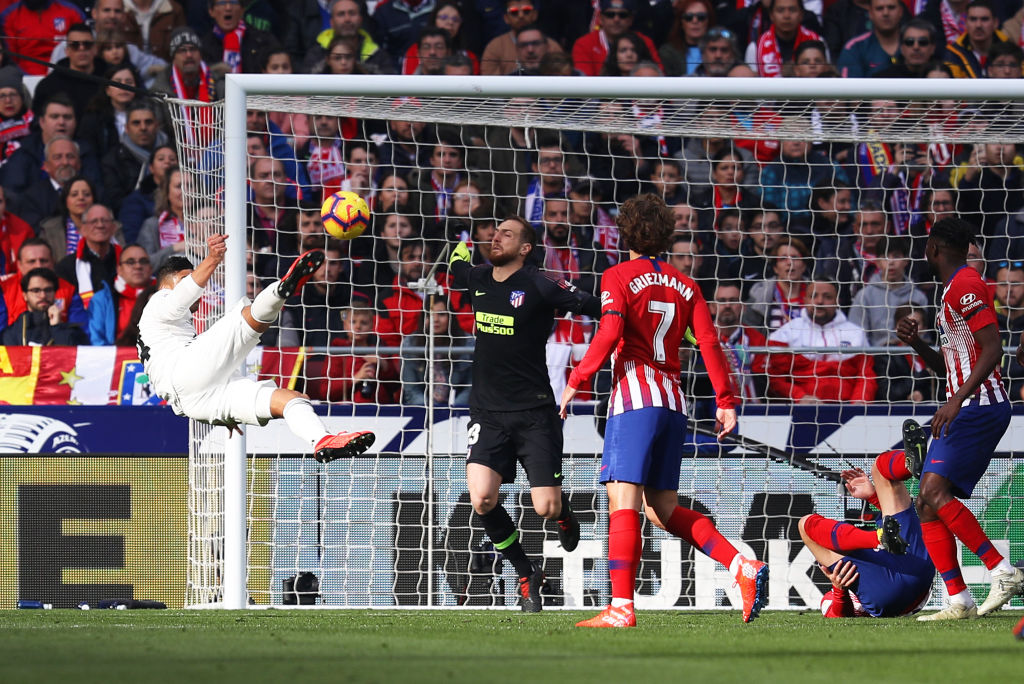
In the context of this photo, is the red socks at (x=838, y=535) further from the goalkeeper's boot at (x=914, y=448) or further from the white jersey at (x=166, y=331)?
the white jersey at (x=166, y=331)

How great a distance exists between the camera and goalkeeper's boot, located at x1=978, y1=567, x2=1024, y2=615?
693cm

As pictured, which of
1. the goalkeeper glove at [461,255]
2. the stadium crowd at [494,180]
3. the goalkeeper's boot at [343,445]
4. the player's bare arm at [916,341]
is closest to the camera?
the goalkeeper's boot at [343,445]

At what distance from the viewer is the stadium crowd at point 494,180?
10312 millimetres

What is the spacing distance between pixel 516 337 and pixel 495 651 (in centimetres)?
295

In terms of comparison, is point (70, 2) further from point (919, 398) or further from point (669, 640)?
point (669, 640)

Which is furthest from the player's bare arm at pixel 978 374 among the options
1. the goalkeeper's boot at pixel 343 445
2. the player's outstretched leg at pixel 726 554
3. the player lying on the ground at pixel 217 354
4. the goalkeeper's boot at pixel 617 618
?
the player lying on the ground at pixel 217 354

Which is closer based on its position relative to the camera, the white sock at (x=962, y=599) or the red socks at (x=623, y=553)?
the red socks at (x=623, y=553)

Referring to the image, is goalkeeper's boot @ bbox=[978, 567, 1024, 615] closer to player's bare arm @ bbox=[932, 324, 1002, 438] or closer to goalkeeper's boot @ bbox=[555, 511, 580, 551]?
player's bare arm @ bbox=[932, 324, 1002, 438]

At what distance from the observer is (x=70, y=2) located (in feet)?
44.4

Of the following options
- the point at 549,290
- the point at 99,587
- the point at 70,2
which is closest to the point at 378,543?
the point at 99,587

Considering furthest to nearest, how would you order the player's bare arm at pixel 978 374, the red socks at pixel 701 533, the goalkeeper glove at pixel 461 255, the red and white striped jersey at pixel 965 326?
the goalkeeper glove at pixel 461 255, the red and white striped jersey at pixel 965 326, the player's bare arm at pixel 978 374, the red socks at pixel 701 533

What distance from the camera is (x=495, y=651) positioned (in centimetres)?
464

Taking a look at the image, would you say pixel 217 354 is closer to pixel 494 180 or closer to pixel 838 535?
pixel 838 535

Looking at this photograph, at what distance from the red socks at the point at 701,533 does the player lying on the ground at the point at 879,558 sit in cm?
110
